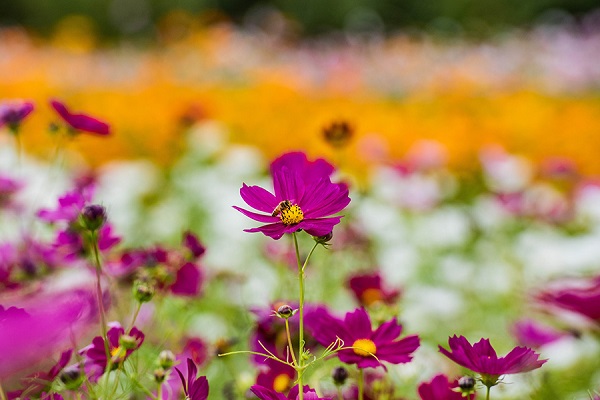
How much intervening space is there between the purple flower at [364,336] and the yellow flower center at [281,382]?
54 millimetres

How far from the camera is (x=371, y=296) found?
0.68 meters

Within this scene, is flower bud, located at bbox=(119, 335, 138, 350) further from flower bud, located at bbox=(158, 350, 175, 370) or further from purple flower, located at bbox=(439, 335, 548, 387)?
purple flower, located at bbox=(439, 335, 548, 387)

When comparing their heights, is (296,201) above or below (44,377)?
above

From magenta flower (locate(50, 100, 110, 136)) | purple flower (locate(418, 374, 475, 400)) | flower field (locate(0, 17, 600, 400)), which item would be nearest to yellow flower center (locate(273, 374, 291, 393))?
flower field (locate(0, 17, 600, 400))

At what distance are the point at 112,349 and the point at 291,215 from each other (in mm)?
152

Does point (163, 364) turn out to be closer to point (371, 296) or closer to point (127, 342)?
point (127, 342)

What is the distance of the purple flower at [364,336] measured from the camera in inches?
18.4

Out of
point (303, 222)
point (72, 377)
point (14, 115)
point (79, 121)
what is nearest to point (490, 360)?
point (303, 222)

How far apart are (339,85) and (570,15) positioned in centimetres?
349

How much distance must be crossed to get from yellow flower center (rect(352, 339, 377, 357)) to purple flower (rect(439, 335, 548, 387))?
54mm

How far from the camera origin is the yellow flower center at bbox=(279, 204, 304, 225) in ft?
1.44

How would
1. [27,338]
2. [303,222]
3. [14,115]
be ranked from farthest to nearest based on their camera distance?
1. [14,115]
2. [303,222]
3. [27,338]

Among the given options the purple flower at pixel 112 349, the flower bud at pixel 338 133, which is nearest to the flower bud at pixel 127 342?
the purple flower at pixel 112 349

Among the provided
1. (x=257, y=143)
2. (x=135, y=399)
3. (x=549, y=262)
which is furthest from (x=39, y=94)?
(x=135, y=399)
